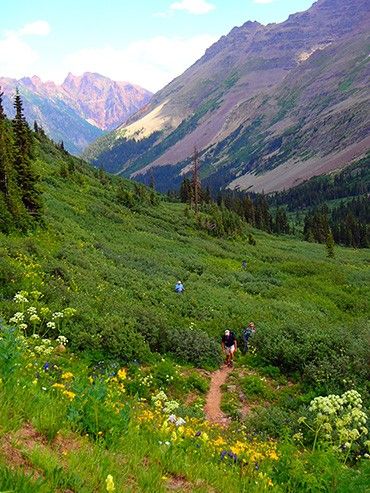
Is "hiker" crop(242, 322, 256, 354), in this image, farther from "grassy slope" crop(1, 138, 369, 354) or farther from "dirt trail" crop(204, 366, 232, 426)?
"dirt trail" crop(204, 366, 232, 426)

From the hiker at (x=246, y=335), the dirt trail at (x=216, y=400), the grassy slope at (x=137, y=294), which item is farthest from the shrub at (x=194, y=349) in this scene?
the hiker at (x=246, y=335)

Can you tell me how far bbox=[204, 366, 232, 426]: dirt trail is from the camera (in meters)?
14.2

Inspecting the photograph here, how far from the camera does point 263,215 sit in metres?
146

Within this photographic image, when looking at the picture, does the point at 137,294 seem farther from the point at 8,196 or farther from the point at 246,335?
the point at 8,196

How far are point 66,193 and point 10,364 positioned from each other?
52152mm

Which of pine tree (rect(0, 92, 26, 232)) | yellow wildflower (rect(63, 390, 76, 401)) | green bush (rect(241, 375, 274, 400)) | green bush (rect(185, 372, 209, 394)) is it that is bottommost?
green bush (rect(241, 375, 274, 400))

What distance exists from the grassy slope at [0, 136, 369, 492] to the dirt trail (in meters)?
3.22

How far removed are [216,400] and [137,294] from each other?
32.9ft

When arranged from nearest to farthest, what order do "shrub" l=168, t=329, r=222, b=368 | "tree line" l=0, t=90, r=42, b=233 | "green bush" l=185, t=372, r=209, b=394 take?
"green bush" l=185, t=372, r=209, b=394 → "shrub" l=168, t=329, r=222, b=368 → "tree line" l=0, t=90, r=42, b=233

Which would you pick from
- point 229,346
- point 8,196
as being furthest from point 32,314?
point 8,196

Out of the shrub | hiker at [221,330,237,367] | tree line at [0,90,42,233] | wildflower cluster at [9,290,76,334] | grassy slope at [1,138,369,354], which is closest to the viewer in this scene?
wildflower cluster at [9,290,76,334]

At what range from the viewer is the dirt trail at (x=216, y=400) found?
1418 cm

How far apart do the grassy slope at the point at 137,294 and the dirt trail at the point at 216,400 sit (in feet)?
10.6

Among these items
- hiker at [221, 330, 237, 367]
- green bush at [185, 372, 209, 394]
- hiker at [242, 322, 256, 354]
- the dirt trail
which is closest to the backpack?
hiker at [242, 322, 256, 354]
